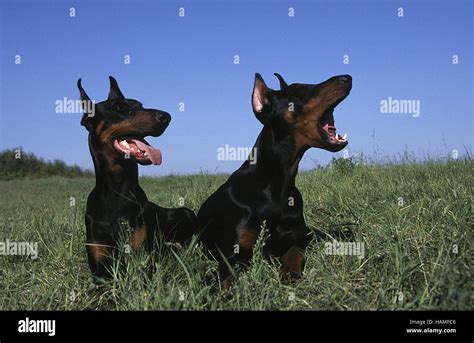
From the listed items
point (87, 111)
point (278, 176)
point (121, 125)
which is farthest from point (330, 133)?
point (87, 111)

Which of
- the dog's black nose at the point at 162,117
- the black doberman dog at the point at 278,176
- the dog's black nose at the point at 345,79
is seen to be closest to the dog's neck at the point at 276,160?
the black doberman dog at the point at 278,176

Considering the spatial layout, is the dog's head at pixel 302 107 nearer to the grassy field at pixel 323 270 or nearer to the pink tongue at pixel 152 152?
the pink tongue at pixel 152 152

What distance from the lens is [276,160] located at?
142 inches

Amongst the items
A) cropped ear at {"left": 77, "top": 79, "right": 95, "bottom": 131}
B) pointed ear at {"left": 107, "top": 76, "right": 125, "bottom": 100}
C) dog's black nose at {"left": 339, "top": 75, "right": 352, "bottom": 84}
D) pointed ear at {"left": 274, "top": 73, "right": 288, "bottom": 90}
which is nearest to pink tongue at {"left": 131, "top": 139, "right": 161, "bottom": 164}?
cropped ear at {"left": 77, "top": 79, "right": 95, "bottom": 131}

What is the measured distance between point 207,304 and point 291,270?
819 millimetres

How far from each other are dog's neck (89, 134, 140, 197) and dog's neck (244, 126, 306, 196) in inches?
36.3

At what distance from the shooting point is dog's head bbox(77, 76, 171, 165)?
3.54m

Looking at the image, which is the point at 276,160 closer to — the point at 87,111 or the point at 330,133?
the point at 330,133

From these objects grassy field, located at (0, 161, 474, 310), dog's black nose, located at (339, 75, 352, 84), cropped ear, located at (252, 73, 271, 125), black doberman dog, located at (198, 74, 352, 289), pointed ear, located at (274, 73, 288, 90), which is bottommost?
grassy field, located at (0, 161, 474, 310)

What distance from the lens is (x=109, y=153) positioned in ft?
11.8

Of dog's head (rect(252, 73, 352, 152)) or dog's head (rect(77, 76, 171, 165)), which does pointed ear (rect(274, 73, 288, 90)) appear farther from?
dog's head (rect(77, 76, 171, 165))

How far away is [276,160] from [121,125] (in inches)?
44.3
